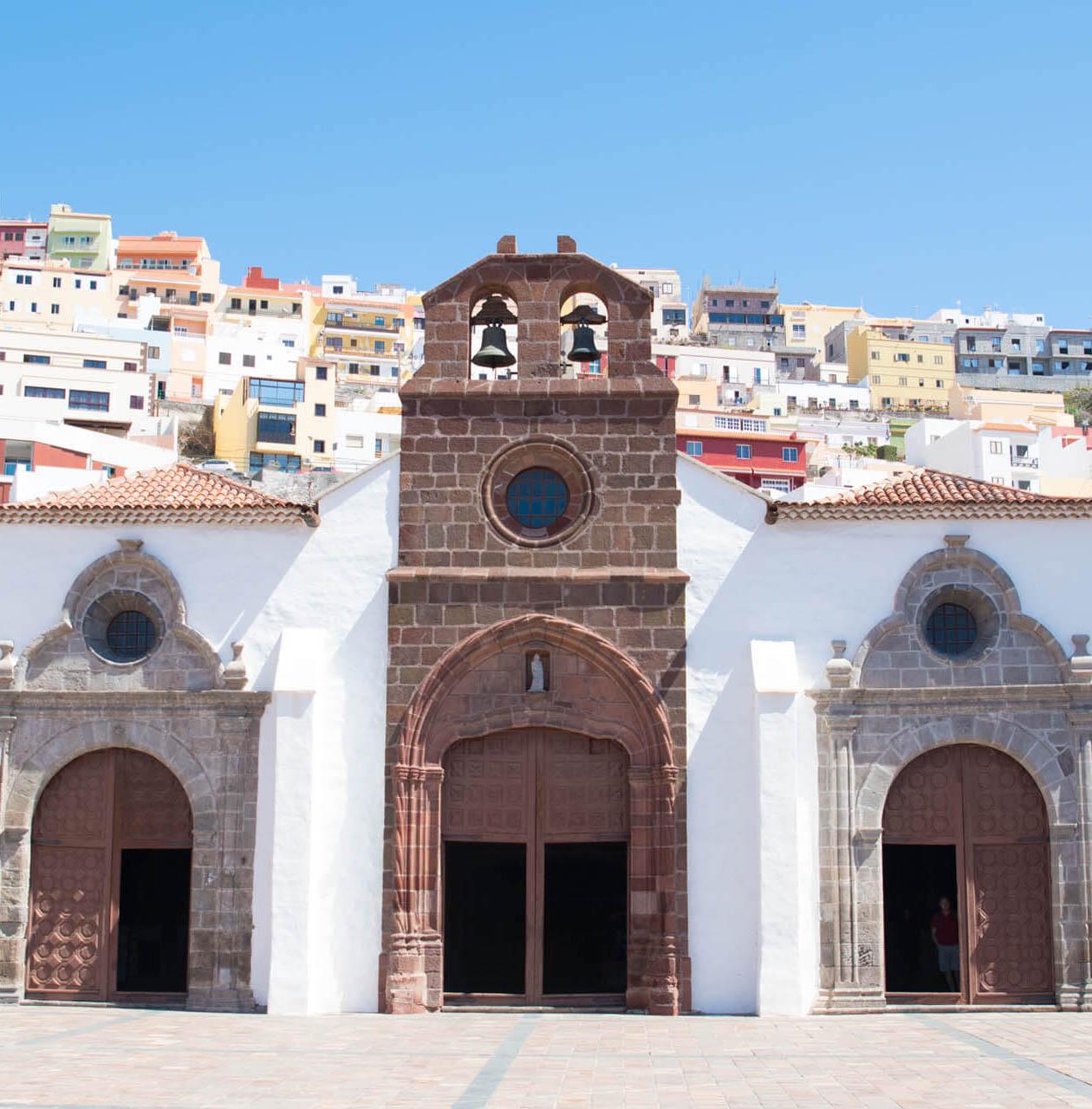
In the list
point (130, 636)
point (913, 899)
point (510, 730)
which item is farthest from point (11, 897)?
point (913, 899)

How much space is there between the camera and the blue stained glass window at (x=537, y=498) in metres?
18.6

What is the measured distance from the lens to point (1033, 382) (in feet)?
318

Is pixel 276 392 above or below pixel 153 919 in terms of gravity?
above

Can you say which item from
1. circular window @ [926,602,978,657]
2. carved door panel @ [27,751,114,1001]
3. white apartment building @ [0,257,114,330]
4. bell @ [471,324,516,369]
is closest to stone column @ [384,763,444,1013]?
carved door panel @ [27,751,114,1001]

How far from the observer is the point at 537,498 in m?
18.6

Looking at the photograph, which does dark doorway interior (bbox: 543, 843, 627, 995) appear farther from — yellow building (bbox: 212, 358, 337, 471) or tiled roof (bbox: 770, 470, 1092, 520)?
yellow building (bbox: 212, 358, 337, 471)

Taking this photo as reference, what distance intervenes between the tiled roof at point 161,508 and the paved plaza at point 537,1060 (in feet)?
18.4

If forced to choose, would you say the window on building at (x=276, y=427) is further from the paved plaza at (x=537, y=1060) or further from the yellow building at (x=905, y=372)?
the paved plaza at (x=537, y=1060)

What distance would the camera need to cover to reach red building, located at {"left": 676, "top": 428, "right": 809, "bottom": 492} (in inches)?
2319

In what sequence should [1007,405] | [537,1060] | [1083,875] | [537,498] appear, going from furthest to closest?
[1007,405]
[537,498]
[1083,875]
[537,1060]

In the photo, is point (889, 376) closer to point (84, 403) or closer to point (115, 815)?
point (84, 403)

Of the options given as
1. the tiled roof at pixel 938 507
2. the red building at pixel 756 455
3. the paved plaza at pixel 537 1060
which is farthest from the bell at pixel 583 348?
the red building at pixel 756 455

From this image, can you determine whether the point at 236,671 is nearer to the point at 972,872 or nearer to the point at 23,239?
the point at 972,872

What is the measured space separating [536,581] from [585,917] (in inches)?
152
